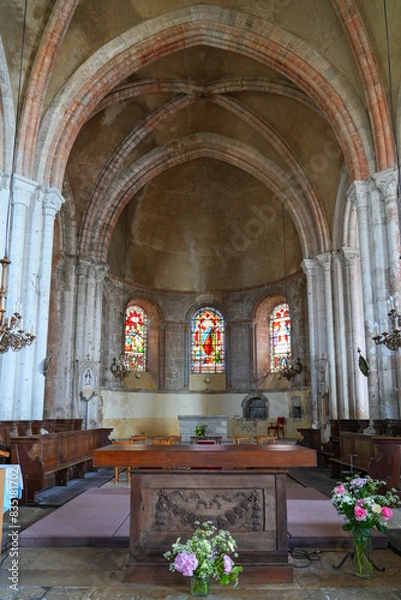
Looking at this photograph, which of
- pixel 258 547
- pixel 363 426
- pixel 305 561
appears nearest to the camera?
pixel 258 547

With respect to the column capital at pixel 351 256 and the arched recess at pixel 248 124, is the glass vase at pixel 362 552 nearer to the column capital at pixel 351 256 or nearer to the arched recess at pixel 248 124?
the column capital at pixel 351 256

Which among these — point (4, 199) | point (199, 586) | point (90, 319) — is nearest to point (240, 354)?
point (90, 319)

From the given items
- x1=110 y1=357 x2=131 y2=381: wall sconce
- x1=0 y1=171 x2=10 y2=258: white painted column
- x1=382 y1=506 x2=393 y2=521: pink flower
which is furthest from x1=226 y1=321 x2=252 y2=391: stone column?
x1=382 y1=506 x2=393 y2=521: pink flower

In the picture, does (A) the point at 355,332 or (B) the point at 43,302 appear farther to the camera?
(A) the point at 355,332

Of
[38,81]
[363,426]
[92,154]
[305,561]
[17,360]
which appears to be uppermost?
[92,154]

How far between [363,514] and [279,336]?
63.4ft

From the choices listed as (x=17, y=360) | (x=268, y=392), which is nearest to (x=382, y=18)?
(x=17, y=360)

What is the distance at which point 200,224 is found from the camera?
24.8m

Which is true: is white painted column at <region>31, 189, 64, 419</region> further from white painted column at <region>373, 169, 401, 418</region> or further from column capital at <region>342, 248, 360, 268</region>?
column capital at <region>342, 248, 360, 268</region>

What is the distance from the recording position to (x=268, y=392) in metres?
22.7

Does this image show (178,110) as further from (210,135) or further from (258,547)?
(258,547)

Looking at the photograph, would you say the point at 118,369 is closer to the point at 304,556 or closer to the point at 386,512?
the point at 304,556

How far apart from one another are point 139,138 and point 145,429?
12.2 meters

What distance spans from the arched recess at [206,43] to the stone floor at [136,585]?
30.9ft
